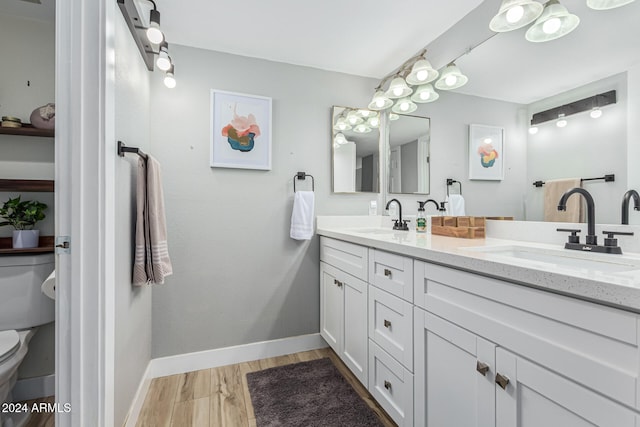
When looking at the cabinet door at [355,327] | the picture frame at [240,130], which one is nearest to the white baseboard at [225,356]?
the cabinet door at [355,327]

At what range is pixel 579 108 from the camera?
1.13 metres

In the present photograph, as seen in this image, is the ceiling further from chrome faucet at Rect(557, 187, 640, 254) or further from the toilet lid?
the toilet lid

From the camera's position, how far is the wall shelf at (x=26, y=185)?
4.95ft

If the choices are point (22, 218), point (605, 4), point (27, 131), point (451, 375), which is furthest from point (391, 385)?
point (27, 131)

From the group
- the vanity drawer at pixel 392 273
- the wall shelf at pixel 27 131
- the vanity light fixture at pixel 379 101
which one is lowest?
the vanity drawer at pixel 392 273

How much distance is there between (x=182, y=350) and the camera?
75.9 inches

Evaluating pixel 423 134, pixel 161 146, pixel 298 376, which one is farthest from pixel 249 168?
pixel 298 376

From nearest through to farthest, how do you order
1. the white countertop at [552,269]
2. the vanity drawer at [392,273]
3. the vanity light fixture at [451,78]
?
the white countertop at [552,269] < the vanity drawer at [392,273] < the vanity light fixture at [451,78]

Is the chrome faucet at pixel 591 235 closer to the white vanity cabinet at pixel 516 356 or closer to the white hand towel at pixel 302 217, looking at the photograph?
the white vanity cabinet at pixel 516 356

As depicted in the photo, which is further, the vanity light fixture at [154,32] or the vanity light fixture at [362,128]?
the vanity light fixture at [362,128]

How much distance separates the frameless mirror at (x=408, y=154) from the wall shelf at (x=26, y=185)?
224 centimetres

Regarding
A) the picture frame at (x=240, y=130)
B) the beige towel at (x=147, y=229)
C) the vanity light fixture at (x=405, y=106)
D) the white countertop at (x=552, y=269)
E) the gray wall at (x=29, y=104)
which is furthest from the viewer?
the vanity light fixture at (x=405, y=106)

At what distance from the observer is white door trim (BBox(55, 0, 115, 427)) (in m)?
1.01

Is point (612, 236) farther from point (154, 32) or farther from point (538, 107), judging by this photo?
point (154, 32)
